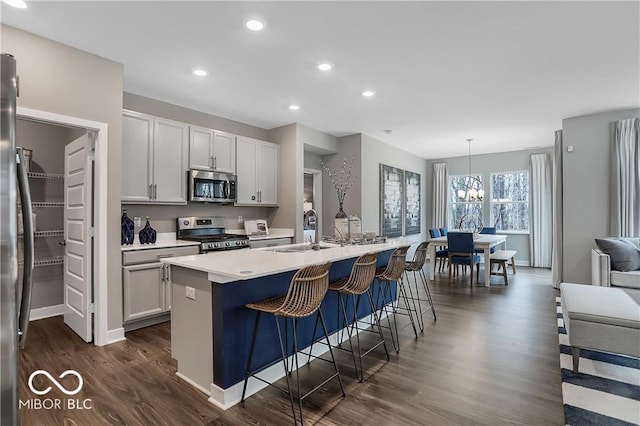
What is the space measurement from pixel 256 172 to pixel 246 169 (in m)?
0.20

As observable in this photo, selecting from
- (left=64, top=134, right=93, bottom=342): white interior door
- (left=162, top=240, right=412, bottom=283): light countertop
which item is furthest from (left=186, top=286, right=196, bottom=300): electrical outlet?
(left=64, top=134, right=93, bottom=342): white interior door

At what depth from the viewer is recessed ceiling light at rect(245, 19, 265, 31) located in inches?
102

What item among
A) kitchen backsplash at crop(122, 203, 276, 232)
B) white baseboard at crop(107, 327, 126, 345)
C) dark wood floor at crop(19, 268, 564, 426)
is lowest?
dark wood floor at crop(19, 268, 564, 426)

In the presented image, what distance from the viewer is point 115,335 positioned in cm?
324

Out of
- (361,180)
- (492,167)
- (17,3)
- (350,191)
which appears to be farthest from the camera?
(492,167)

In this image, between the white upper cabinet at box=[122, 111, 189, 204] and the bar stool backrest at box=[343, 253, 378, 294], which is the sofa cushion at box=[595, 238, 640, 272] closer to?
the bar stool backrest at box=[343, 253, 378, 294]

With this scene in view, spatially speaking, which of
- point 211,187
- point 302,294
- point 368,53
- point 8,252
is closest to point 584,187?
point 368,53

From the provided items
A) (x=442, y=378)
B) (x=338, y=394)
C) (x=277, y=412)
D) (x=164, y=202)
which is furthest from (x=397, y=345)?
(x=164, y=202)

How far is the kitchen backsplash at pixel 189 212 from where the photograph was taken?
13.7 feet

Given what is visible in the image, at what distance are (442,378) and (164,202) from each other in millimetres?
3576

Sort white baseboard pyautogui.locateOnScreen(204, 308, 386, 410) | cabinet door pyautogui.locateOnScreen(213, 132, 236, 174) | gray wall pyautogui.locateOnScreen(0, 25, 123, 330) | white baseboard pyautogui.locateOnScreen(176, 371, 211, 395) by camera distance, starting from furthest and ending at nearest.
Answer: cabinet door pyautogui.locateOnScreen(213, 132, 236, 174), gray wall pyautogui.locateOnScreen(0, 25, 123, 330), white baseboard pyautogui.locateOnScreen(176, 371, 211, 395), white baseboard pyautogui.locateOnScreen(204, 308, 386, 410)

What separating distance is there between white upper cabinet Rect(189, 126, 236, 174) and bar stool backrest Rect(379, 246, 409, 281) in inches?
112

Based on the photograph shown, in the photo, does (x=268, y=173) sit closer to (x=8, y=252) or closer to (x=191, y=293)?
(x=191, y=293)

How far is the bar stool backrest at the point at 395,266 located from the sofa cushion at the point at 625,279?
9.74 ft
